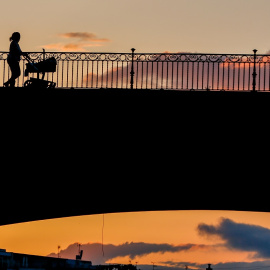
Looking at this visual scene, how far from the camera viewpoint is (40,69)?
28.7m

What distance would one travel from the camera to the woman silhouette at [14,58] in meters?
28.5

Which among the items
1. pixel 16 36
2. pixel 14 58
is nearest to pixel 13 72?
pixel 14 58

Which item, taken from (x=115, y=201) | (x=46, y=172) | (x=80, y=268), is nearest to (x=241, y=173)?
(x=115, y=201)

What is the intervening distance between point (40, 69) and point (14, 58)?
84 cm

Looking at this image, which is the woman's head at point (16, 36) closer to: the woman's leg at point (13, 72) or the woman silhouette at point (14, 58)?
the woman silhouette at point (14, 58)

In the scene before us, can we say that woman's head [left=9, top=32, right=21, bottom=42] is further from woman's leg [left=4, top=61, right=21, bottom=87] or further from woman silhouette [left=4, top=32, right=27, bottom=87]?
woman's leg [left=4, top=61, right=21, bottom=87]

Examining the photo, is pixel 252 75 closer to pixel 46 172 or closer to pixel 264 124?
pixel 264 124

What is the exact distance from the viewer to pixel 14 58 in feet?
93.3

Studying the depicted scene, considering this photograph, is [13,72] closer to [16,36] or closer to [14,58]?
[14,58]

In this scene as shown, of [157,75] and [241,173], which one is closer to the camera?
[157,75]

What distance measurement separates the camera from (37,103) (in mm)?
28562

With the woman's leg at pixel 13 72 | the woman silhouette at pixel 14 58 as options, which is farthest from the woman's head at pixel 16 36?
the woman's leg at pixel 13 72

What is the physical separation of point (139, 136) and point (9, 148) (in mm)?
3903

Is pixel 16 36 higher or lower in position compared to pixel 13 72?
higher
